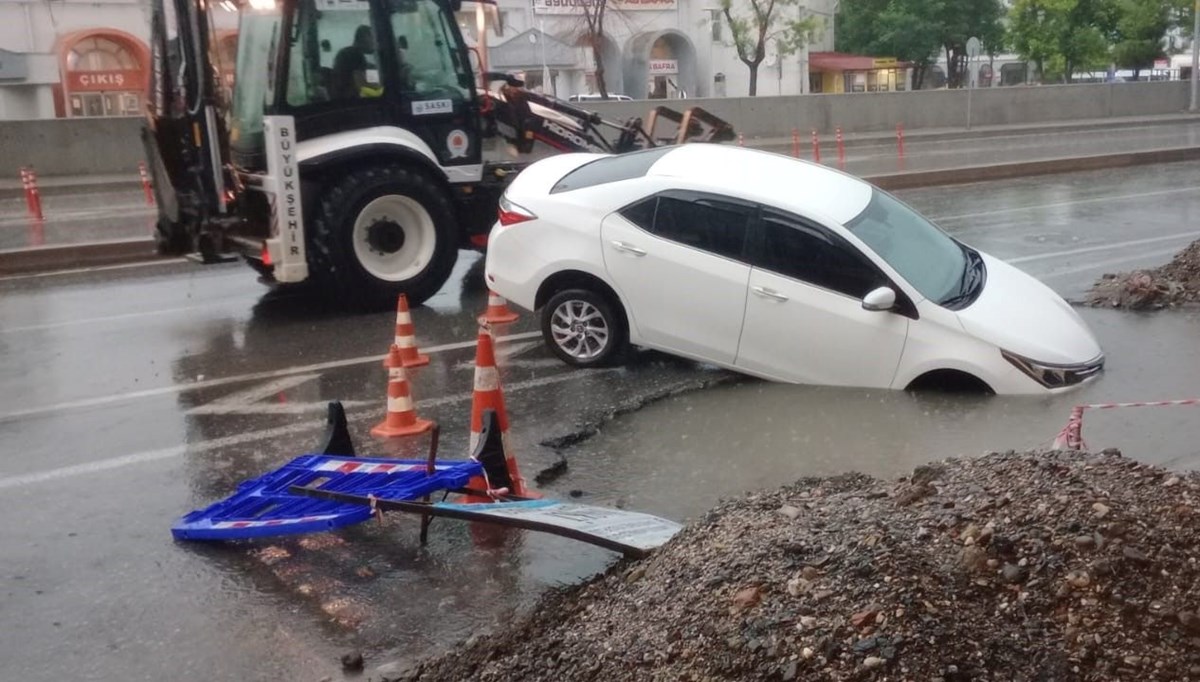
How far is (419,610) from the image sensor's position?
4770 millimetres

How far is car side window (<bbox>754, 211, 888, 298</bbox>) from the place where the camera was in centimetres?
745

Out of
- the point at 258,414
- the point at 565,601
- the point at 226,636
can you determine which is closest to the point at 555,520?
the point at 565,601

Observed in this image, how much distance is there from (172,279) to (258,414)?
5.80 meters

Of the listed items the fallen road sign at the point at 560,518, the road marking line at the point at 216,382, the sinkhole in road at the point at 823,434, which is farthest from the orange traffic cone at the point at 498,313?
the fallen road sign at the point at 560,518

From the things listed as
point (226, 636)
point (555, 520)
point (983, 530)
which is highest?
point (983, 530)

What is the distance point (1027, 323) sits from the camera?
748 centimetres

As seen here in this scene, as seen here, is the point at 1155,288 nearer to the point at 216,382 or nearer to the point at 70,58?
the point at 216,382

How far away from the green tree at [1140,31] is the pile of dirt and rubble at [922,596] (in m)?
58.7

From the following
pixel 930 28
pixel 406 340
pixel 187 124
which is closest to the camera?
pixel 406 340

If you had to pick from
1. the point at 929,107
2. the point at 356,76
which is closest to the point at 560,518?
the point at 356,76

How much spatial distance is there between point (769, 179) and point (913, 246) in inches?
43.0

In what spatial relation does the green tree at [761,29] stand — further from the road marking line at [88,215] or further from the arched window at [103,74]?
the road marking line at [88,215]

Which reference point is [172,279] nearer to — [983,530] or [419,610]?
[419,610]

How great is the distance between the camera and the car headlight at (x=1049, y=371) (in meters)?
7.27
